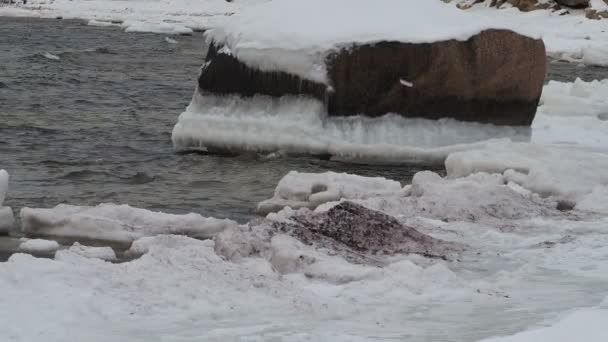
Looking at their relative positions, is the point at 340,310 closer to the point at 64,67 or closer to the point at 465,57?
the point at 465,57

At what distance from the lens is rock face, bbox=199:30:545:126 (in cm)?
1127

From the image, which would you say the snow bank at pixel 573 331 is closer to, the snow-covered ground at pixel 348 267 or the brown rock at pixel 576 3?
the snow-covered ground at pixel 348 267

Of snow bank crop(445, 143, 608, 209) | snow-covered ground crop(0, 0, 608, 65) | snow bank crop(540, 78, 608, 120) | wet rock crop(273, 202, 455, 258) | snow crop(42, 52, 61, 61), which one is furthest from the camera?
snow crop(42, 52, 61, 61)

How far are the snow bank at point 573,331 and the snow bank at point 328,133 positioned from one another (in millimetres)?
6621

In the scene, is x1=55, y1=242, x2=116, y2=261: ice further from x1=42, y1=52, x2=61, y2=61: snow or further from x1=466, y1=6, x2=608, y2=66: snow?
x1=466, y1=6, x2=608, y2=66: snow

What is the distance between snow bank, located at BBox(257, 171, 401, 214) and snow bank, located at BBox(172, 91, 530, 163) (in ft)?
6.73

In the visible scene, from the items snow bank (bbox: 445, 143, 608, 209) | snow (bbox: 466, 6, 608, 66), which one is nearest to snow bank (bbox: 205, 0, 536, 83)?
snow bank (bbox: 445, 143, 608, 209)

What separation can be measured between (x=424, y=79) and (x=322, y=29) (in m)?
1.24

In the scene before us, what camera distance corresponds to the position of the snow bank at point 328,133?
1129 centimetres

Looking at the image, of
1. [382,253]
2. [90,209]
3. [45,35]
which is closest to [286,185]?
[90,209]

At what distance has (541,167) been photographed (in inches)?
379

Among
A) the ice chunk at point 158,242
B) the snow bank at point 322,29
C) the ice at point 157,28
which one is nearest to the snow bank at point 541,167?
the snow bank at point 322,29

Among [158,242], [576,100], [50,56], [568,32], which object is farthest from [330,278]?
[568,32]

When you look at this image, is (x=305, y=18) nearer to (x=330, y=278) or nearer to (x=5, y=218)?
(x=5, y=218)
